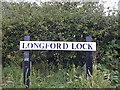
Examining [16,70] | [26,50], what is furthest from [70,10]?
[16,70]

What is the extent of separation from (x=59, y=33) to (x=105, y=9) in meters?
1.42

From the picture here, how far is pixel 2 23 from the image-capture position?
5031mm

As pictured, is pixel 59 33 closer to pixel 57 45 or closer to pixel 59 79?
pixel 57 45

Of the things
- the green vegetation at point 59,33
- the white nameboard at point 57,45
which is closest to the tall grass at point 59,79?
the green vegetation at point 59,33

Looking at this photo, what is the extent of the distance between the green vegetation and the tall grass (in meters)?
0.03

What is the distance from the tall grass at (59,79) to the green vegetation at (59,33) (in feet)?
0.08

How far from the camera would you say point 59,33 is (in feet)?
15.9

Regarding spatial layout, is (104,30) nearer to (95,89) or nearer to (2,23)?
(95,89)

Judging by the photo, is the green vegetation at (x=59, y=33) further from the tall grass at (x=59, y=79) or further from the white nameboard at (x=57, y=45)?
the white nameboard at (x=57, y=45)

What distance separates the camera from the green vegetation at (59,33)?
480 cm

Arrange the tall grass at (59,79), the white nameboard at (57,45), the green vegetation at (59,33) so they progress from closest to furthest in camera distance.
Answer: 1. the tall grass at (59,79)
2. the white nameboard at (57,45)
3. the green vegetation at (59,33)

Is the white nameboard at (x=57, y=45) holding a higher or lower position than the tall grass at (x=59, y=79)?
higher

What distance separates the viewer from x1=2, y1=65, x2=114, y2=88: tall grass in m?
3.95

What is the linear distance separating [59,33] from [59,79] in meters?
1.17
